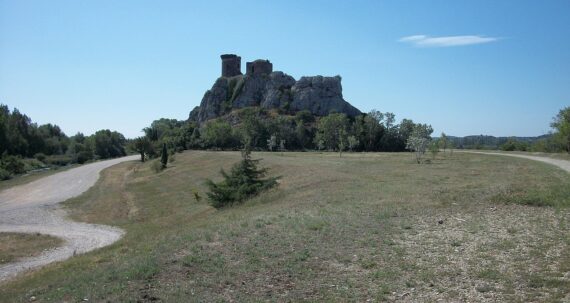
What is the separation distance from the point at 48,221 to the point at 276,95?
483 ft

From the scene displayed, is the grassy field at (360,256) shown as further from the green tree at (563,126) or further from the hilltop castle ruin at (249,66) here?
the hilltop castle ruin at (249,66)

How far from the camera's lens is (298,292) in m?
10.9

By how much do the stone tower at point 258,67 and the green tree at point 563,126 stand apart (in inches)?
5024

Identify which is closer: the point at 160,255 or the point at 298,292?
the point at 298,292

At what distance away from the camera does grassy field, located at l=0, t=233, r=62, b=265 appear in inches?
988

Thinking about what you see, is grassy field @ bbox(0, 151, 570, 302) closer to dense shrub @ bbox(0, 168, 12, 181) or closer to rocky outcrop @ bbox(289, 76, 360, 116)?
dense shrub @ bbox(0, 168, 12, 181)

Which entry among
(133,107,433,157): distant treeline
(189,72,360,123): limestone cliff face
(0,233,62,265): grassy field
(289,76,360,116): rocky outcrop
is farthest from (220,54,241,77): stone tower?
(0,233,62,265): grassy field

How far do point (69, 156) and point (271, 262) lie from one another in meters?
140

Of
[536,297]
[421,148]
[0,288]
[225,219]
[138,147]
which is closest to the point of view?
[536,297]

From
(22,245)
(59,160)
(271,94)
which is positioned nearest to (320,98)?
(271,94)

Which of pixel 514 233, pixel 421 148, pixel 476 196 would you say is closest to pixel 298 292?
pixel 514 233

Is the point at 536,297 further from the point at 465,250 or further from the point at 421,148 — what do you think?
the point at 421,148

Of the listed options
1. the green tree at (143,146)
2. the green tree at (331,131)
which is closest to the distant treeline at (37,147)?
the green tree at (143,146)

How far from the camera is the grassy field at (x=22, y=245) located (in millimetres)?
25108
